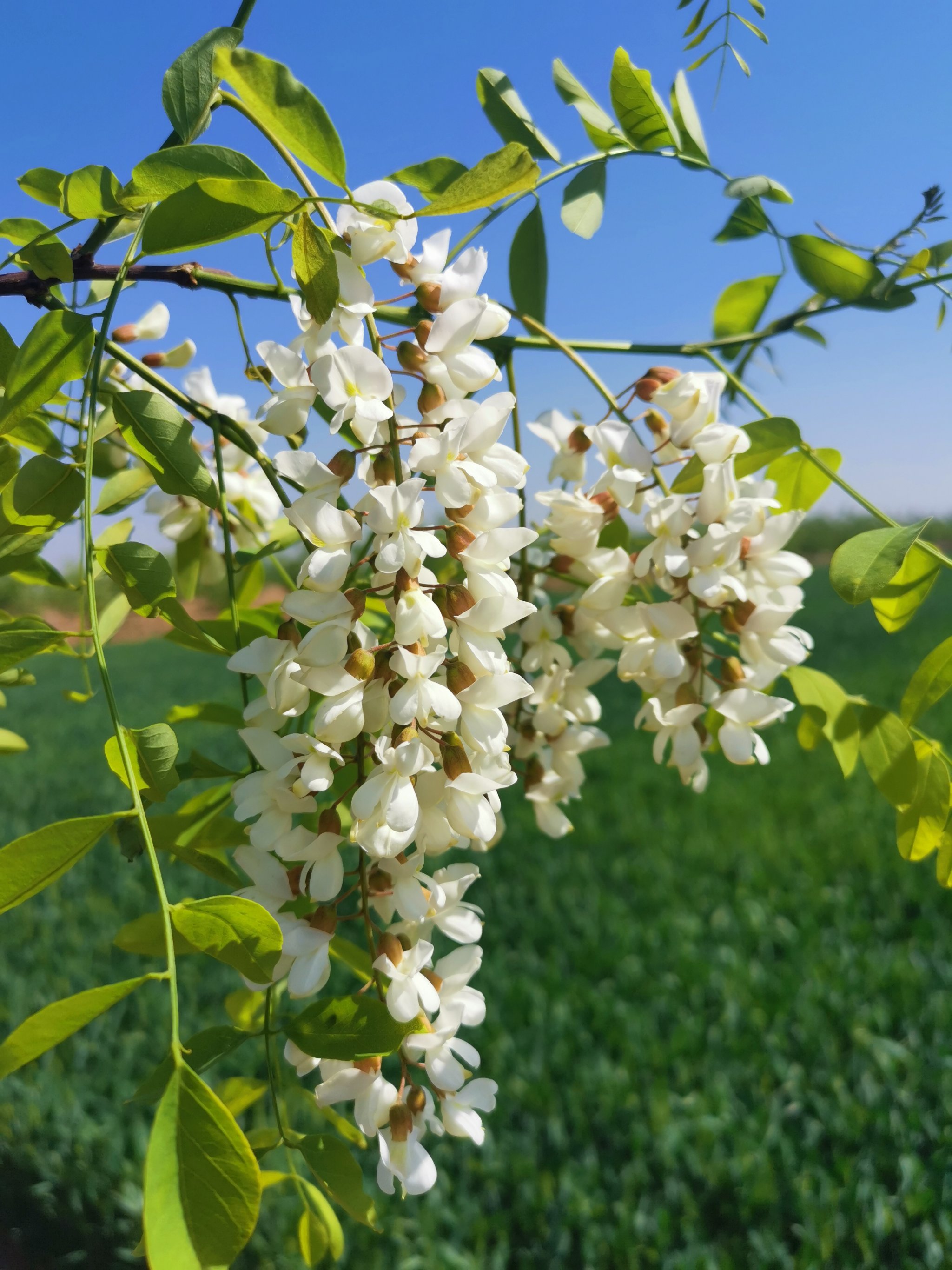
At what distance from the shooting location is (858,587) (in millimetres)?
448

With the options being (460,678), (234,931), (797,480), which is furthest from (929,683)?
(234,931)

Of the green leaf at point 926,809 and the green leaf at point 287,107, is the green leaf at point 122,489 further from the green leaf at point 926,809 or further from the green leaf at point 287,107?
the green leaf at point 926,809

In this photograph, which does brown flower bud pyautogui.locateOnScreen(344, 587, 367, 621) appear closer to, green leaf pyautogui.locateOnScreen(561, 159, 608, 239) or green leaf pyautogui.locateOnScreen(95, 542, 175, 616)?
green leaf pyautogui.locateOnScreen(95, 542, 175, 616)

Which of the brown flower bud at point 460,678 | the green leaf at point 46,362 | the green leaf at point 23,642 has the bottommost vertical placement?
the brown flower bud at point 460,678

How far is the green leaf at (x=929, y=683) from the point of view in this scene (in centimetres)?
50

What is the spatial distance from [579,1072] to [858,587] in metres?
1.67

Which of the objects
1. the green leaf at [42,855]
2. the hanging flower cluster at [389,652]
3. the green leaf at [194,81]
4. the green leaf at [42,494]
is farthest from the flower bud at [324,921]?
the green leaf at [194,81]

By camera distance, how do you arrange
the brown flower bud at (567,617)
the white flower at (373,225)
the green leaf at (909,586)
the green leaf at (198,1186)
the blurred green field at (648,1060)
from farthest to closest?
the blurred green field at (648,1060), the brown flower bud at (567,617), the green leaf at (909,586), the white flower at (373,225), the green leaf at (198,1186)

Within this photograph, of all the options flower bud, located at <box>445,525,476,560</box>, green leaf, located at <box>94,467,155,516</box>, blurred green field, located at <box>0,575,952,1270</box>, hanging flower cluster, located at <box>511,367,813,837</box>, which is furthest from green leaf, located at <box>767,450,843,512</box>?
blurred green field, located at <box>0,575,952,1270</box>

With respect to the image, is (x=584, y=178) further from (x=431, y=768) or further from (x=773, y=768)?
(x=773, y=768)

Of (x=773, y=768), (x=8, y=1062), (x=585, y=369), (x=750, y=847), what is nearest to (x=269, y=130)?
(x=585, y=369)

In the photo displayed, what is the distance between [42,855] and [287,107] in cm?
29

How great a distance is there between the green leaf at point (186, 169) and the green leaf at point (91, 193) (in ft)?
0.13

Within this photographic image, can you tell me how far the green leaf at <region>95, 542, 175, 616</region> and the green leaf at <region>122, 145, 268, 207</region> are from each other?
0.14 meters
